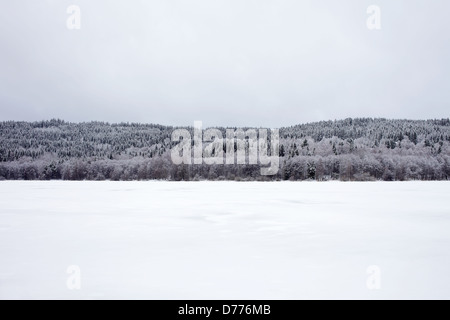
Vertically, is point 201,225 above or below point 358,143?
below

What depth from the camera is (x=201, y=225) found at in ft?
43.3

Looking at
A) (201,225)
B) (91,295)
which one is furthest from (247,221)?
(91,295)

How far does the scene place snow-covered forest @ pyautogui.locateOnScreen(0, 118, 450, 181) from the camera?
254ft

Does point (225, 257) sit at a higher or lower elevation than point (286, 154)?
lower

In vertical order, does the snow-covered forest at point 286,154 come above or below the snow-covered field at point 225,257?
above

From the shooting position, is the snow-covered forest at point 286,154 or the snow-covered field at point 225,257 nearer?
the snow-covered field at point 225,257

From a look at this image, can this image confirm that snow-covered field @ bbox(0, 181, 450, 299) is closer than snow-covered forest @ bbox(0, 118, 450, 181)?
Yes

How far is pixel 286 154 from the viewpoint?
3688 inches

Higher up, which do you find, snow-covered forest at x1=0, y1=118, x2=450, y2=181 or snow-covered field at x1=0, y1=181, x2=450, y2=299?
snow-covered forest at x1=0, y1=118, x2=450, y2=181

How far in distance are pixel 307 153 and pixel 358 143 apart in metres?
26.2

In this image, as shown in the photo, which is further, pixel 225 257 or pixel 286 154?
pixel 286 154

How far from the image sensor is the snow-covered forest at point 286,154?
77.5m
